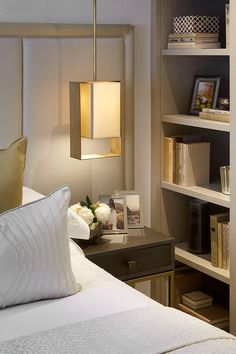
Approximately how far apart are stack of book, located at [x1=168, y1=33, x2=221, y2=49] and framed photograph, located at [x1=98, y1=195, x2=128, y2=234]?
2.51 feet

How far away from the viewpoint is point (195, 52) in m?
2.95

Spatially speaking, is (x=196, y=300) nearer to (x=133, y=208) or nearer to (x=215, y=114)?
(x=133, y=208)

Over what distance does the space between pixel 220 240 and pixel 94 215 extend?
→ 63cm

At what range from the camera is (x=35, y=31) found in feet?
9.28

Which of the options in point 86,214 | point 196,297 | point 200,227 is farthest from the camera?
point 196,297

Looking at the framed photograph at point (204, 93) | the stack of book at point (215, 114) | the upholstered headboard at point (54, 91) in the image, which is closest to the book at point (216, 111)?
the stack of book at point (215, 114)

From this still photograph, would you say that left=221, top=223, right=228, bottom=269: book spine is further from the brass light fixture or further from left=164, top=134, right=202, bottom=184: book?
the brass light fixture

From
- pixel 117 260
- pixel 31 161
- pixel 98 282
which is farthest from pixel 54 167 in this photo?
pixel 98 282

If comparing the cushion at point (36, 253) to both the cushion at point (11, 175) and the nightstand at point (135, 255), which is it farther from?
the nightstand at point (135, 255)

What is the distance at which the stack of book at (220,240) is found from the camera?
2963 mm

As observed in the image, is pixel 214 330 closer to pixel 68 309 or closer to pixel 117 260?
pixel 68 309

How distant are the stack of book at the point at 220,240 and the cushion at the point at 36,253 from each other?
117cm

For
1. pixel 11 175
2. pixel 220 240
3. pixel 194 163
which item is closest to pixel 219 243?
pixel 220 240

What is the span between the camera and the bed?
1.52 meters
